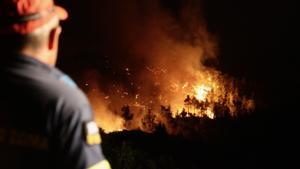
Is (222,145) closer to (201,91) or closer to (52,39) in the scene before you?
(201,91)

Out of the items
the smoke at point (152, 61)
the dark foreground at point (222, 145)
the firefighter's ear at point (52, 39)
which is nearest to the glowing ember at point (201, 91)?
the smoke at point (152, 61)

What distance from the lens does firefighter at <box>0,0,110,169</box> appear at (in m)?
2.06

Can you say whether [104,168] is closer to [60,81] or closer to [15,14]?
[60,81]

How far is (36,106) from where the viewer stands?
6.74ft

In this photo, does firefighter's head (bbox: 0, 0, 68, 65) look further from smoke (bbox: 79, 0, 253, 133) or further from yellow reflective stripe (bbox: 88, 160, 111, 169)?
smoke (bbox: 79, 0, 253, 133)

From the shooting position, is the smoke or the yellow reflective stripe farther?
the smoke

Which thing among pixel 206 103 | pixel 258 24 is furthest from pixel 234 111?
pixel 258 24

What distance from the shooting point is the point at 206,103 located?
12.9m

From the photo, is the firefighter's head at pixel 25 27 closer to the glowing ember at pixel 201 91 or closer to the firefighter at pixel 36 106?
the firefighter at pixel 36 106

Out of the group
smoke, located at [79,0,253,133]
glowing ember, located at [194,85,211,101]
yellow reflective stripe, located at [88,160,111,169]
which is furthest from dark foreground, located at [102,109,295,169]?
yellow reflective stripe, located at [88,160,111,169]

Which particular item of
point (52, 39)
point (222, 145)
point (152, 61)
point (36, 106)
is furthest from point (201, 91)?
point (36, 106)

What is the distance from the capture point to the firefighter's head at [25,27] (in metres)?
2.19

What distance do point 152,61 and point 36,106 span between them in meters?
14.8

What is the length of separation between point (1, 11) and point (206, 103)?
10916 mm
